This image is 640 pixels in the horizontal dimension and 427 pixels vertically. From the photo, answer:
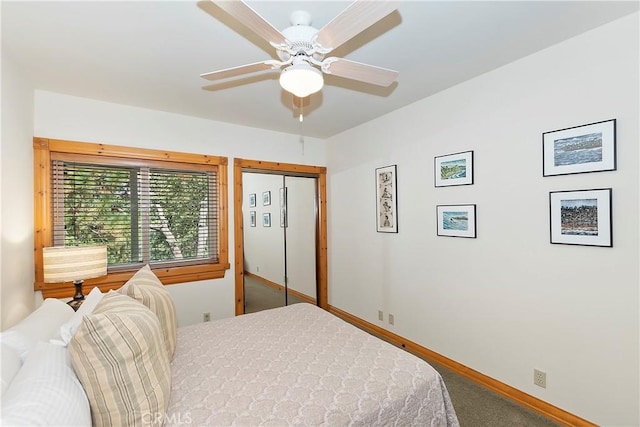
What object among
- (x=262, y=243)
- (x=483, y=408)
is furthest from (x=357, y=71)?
(x=262, y=243)

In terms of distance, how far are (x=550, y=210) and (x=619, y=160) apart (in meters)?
0.46

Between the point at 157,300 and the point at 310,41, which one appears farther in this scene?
the point at 157,300

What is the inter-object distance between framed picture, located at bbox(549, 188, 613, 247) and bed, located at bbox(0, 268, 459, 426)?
1.35 metres

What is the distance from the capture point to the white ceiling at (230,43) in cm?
168

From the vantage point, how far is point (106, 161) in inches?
117

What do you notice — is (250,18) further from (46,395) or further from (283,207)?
(283,207)

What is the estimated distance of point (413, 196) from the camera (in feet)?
10.3

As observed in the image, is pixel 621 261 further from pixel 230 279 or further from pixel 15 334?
pixel 230 279

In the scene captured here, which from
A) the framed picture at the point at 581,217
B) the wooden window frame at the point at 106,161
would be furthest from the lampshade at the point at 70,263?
the framed picture at the point at 581,217

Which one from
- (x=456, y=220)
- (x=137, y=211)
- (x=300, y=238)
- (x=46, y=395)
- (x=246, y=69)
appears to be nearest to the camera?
(x=46, y=395)

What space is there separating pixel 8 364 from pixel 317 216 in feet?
11.7

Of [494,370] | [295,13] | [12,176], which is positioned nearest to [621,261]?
[494,370]

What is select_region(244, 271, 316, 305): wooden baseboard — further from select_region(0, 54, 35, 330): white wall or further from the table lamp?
select_region(0, 54, 35, 330): white wall

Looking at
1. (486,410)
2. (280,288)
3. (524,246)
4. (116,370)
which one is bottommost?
(486,410)
